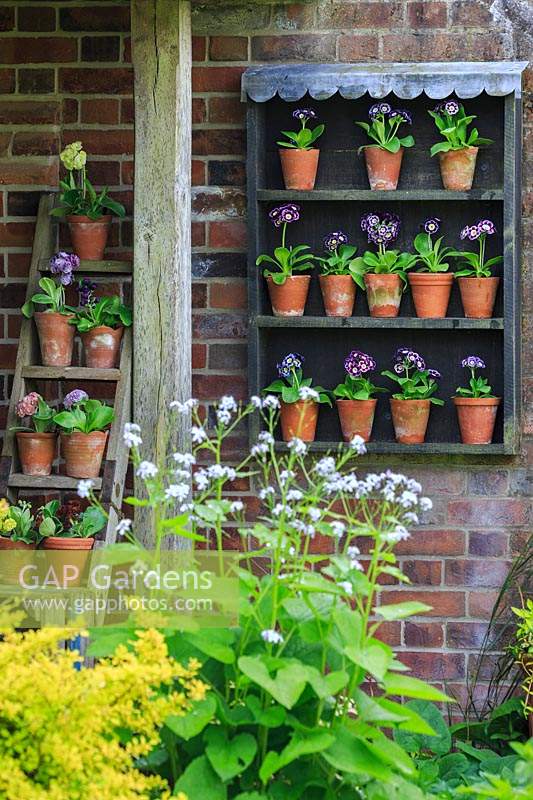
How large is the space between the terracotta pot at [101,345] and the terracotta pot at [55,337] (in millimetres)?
48

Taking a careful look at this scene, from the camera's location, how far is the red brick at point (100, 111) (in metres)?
3.48

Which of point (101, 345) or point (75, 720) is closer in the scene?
point (75, 720)

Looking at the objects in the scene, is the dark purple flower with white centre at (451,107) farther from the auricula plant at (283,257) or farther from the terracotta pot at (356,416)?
the terracotta pot at (356,416)

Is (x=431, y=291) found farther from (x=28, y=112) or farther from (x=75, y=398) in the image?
(x=28, y=112)

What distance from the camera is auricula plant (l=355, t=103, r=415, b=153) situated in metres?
3.35

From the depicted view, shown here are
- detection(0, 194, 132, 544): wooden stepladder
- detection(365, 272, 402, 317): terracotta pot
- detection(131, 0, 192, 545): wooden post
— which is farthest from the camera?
detection(365, 272, 402, 317): terracotta pot

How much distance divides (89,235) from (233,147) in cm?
49

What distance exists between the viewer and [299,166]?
3375 millimetres

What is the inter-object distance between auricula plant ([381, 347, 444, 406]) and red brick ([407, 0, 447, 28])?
0.93 metres

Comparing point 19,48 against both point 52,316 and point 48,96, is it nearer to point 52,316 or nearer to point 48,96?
point 48,96

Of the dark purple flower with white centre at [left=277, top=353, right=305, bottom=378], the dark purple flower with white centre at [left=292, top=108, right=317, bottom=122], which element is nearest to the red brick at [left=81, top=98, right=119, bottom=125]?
the dark purple flower with white centre at [left=292, top=108, right=317, bottom=122]

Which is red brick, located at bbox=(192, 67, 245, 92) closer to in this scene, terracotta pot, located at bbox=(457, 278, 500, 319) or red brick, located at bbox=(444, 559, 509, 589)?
terracotta pot, located at bbox=(457, 278, 500, 319)

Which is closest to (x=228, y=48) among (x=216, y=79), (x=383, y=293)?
(x=216, y=79)

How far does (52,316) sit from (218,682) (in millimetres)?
1390
